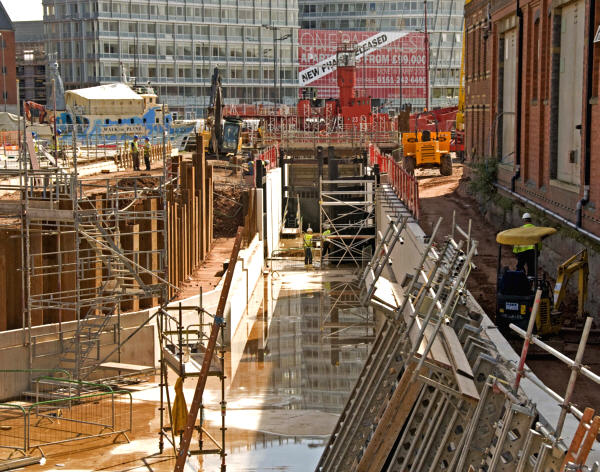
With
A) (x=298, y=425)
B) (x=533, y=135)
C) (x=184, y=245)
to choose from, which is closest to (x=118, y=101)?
(x=184, y=245)

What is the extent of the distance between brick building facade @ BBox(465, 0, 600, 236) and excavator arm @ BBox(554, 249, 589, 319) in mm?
2186

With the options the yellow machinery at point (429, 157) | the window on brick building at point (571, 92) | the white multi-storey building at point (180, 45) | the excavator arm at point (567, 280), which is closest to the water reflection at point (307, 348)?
the excavator arm at point (567, 280)

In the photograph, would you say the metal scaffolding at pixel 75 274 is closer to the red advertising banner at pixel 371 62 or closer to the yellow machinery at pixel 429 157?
the yellow machinery at pixel 429 157

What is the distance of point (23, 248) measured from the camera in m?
21.2

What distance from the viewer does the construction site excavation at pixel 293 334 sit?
437 inches

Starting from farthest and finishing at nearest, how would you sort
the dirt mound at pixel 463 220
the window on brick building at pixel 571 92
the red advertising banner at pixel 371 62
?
the red advertising banner at pixel 371 62 → the window on brick building at pixel 571 92 → the dirt mound at pixel 463 220

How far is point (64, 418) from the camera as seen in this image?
18.9 m

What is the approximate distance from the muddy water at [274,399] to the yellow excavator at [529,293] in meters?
3.88

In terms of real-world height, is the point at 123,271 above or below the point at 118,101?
below

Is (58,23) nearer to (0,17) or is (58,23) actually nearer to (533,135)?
(0,17)

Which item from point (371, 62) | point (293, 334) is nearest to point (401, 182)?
point (293, 334)

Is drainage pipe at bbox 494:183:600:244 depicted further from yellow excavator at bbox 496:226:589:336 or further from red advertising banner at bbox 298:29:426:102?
red advertising banner at bbox 298:29:426:102

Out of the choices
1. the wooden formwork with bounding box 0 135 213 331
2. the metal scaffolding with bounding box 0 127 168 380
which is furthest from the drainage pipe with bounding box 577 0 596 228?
the wooden formwork with bounding box 0 135 213 331

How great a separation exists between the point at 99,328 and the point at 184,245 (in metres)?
7.49
